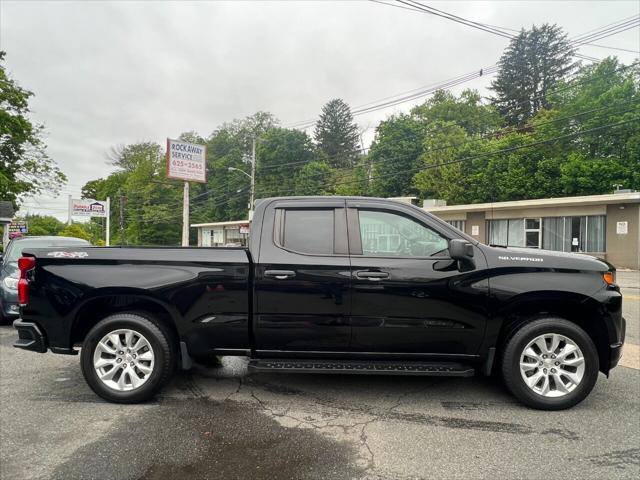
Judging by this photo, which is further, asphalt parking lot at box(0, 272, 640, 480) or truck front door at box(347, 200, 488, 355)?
truck front door at box(347, 200, 488, 355)

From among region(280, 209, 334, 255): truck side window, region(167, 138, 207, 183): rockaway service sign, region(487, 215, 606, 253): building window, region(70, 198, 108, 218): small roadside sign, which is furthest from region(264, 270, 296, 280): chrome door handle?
region(70, 198, 108, 218): small roadside sign

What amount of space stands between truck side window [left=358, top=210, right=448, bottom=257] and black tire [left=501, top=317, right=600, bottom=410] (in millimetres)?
1038

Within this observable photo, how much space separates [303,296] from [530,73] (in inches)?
2186

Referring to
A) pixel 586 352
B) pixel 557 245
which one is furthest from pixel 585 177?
pixel 586 352

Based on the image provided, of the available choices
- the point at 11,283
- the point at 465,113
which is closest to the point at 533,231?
the point at 11,283

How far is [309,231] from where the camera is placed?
13.3 feet

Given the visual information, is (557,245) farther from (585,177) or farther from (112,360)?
(112,360)

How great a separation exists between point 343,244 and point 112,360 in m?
2.40

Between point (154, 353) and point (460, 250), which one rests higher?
point (460, 250)

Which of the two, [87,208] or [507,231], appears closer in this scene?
[507,231]

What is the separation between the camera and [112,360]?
3.96 metres

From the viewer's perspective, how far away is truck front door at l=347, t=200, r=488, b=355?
3.80m

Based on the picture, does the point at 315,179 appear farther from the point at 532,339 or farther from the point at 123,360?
the point at 532,339

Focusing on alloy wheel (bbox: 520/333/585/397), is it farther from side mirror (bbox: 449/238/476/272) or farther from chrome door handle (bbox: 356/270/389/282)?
chrome door handle (bbox: 356/270/389/282)
